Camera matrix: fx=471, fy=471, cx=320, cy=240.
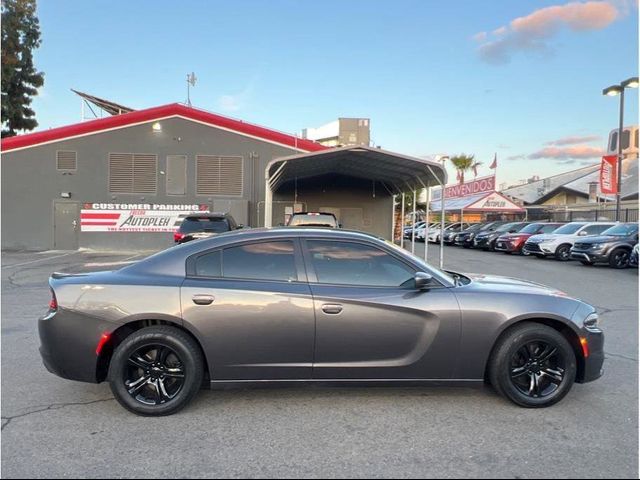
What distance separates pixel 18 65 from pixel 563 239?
3413 cm

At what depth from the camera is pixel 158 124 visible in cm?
2066

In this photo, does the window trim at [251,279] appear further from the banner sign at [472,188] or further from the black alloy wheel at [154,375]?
the banner sign at [472,188]

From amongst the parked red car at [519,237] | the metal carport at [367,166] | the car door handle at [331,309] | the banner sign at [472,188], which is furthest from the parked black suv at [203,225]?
the banner sign at [472,188]

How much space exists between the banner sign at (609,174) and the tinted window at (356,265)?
20.8 meters

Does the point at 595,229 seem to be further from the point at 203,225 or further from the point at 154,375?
the point at 154,375

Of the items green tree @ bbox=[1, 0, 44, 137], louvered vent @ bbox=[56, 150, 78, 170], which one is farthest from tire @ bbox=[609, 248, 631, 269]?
green tree @ bbox=[1, 0, 44, 137]

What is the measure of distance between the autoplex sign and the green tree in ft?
53.1

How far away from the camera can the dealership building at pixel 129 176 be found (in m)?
20.5

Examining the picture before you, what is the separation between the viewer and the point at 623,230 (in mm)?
16406

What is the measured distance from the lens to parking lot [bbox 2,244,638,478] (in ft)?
9.90

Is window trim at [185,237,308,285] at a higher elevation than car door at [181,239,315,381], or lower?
higher

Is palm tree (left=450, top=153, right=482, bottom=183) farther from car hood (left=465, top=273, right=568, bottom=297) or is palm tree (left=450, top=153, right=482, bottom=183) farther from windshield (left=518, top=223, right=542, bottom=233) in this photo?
car hood (left=465, top=273, right=568, bottom=297)

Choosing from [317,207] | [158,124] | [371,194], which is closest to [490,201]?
[371,194]

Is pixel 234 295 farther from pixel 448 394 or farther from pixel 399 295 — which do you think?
pixel 448 394
